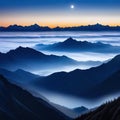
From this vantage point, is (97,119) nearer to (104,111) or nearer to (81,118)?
(104,111)

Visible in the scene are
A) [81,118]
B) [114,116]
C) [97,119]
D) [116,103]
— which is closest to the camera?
[114,116]

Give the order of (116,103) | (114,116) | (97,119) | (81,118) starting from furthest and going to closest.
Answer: (81,118) < (116,103) < (97,119) < (114,116)

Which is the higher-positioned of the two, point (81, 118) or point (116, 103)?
point (116, 103)

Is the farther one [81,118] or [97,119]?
[81,118]

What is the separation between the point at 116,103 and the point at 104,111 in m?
5.37

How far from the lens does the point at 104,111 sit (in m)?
66.0

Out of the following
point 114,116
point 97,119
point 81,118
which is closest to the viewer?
point 114,116

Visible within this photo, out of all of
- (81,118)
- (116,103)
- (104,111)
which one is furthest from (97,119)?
(81,118)

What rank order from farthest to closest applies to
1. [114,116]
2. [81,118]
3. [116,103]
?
[81,118]
[116,103]
[114,116]

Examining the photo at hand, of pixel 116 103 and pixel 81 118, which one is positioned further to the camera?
pixel 81 118

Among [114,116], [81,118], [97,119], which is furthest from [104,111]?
[81,118]

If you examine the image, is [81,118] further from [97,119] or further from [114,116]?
[114,116]

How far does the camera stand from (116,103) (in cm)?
7031

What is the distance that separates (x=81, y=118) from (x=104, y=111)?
13.6 meters
